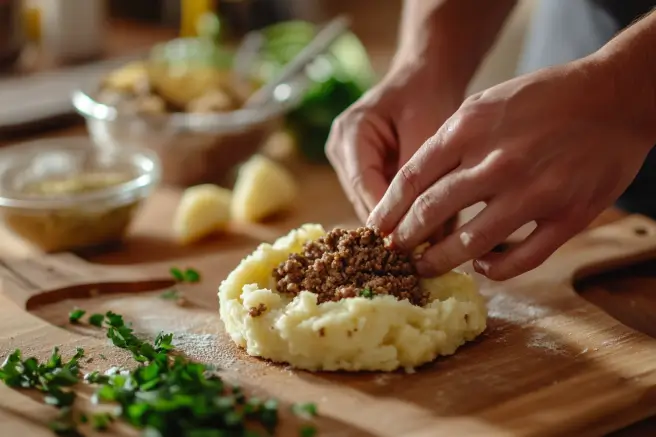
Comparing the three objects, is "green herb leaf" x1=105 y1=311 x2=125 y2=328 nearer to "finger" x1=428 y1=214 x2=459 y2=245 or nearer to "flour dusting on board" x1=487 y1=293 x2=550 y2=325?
"finger" x1=428 y1=214 x2=459 y2=245

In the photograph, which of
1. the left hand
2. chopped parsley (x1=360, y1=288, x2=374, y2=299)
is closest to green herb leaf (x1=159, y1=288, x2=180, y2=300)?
chopped parsley (x1=360, y1=288, x2=374, y2=299)

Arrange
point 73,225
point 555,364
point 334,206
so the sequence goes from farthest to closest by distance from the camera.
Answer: point 334,206 < point 73,225 < point 555,364

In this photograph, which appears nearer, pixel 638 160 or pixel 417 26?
pixel 638 160

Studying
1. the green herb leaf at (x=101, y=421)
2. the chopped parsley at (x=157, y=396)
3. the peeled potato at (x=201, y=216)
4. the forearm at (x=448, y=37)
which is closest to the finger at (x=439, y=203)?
the chopped parsley at (x=157, y=396)

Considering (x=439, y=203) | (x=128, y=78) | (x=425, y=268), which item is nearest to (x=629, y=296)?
(x=425, y=268)

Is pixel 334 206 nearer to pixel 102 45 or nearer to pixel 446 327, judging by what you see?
pixel 446 327

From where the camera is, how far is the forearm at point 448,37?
2289 millimetres

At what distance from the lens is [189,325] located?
2020mm

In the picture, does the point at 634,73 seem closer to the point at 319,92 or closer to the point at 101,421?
the point at 101,421

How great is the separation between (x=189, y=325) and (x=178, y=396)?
47cm

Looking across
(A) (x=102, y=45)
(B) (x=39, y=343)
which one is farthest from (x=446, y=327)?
(A) (x=102, y=45)

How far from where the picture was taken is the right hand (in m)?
2.15

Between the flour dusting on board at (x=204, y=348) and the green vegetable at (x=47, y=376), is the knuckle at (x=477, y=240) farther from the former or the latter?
the green vegetable at (x=47, y=376)

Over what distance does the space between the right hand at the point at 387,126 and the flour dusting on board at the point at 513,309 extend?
21 centimetres
